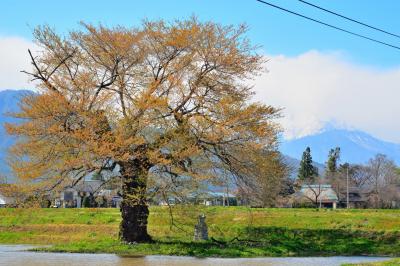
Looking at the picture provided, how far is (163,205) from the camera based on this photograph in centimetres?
3256

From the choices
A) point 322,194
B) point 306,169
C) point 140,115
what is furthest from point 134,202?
point 322,194

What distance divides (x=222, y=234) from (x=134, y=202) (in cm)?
846

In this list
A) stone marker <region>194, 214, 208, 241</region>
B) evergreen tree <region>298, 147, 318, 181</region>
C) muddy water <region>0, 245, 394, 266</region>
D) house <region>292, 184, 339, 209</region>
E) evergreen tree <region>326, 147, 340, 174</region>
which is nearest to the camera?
muddy water <region>0, 245, 394, 266</region>

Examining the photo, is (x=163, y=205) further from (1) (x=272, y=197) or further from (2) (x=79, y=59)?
(2) (x=79, y=59)

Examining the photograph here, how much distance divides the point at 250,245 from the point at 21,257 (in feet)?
40.1

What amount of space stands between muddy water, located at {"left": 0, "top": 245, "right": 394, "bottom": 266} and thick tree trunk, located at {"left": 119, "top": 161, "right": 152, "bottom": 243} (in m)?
3.25

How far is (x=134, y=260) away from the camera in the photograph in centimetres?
2702

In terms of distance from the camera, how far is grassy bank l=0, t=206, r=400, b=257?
31.6 meters

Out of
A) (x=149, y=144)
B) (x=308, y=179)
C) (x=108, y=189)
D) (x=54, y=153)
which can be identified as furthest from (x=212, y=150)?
(x=308, y=179)

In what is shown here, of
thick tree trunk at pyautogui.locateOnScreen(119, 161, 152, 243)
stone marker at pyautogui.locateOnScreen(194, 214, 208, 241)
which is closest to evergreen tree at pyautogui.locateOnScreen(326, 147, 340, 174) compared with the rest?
stone marker at pyautogui.locateOnScreen(194, 214, 208, 241)

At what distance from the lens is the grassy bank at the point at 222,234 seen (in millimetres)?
31609

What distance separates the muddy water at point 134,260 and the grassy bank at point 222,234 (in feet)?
7.00

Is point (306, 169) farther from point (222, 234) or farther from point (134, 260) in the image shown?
point (134, 260)

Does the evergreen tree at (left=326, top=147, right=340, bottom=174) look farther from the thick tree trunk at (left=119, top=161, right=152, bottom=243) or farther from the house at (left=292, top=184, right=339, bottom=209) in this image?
the thick tree trunk at (left=119, top=161, right=152, bottom=243)
